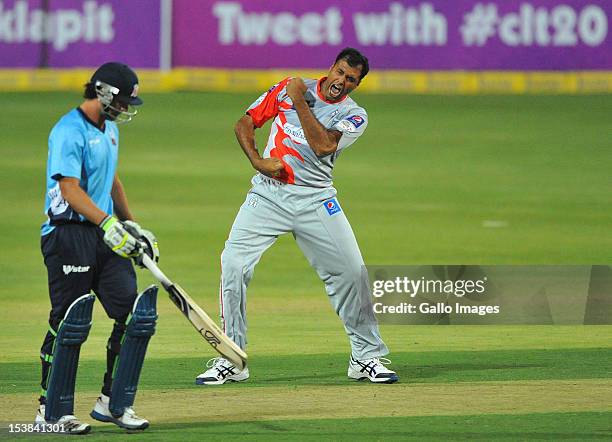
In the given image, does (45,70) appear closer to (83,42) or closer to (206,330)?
(83,42)

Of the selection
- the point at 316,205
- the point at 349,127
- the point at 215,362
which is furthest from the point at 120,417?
the point at 349,127

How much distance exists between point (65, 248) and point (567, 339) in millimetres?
4284

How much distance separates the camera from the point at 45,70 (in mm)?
24328

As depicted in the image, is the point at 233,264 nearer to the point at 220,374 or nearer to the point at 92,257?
the point at 220,374

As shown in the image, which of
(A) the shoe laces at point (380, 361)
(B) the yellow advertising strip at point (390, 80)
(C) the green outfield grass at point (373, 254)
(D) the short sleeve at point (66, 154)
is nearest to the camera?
(D) the short sleeve at point (66, 154)

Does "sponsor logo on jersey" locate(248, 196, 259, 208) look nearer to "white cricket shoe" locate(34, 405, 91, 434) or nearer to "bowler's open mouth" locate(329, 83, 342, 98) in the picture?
"bowler's open mouth" locate(329, 83, 342, 98)

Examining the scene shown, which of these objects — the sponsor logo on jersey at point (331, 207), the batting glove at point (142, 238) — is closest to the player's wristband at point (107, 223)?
the batting glove at point (142, 238)

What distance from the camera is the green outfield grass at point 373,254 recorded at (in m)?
7.34

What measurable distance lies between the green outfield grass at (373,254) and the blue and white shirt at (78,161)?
109cm

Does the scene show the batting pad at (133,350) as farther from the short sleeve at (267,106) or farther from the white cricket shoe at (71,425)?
the short sleeve at (267,106)

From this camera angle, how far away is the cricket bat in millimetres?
6738

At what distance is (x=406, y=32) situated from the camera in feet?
78.8

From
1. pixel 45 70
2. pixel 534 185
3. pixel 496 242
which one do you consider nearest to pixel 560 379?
pixel 496 242

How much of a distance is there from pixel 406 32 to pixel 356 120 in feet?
52.6
